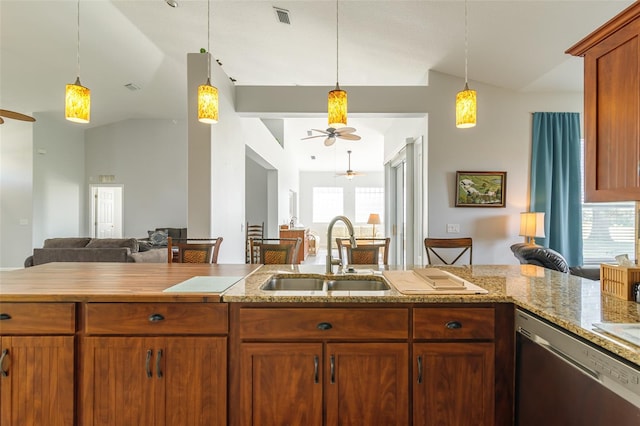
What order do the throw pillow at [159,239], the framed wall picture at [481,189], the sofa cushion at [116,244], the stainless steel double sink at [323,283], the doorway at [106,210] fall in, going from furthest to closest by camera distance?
the doorway at [106,210], the throw pillow at [159,239], the sofa cushion at [116,244], the framed wall picture at [481,189], the stainless steel double sink at [323,283]

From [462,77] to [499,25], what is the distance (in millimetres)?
1093

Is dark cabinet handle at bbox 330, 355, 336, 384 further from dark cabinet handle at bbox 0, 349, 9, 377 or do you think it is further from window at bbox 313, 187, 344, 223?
window at bbox 313, 187, 344, 223

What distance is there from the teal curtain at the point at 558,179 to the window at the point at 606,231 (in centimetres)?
32

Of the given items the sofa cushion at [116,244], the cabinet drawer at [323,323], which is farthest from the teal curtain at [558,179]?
the sofa cushion at [116,244]

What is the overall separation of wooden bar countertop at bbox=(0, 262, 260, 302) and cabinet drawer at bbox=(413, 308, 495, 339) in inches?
36.9

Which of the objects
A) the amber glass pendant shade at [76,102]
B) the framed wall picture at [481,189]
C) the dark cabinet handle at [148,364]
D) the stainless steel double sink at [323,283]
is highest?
the amber glass pendant shade at [76,102]

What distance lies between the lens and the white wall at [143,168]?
7.98m

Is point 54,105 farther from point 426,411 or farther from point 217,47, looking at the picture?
point 426,411

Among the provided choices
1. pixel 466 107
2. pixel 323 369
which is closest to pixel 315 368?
pixel 323 369

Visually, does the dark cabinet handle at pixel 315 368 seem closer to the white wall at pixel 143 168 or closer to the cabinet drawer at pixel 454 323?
the cabinet drawer at pixel 454 323

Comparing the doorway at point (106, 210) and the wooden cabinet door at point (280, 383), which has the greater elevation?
Result: the doorway at point (106, 210)

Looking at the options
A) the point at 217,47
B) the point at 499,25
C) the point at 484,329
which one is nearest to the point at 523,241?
the point at 499,25

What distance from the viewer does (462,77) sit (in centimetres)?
398

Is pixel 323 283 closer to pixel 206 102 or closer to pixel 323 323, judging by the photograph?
pixel 323 323
